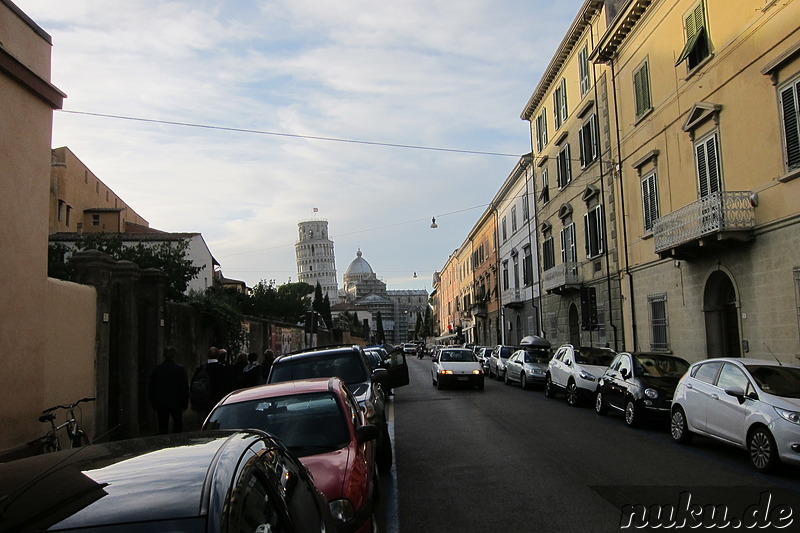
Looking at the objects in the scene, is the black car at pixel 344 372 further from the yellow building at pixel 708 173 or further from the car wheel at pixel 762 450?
the yellow building at pixel 708 173

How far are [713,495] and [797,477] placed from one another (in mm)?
1861

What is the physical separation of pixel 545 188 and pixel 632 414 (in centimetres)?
2435

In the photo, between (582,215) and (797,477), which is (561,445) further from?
(582,215)

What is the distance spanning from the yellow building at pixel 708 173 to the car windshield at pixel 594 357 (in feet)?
7.53

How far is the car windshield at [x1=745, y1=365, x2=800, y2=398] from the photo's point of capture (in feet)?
31.7

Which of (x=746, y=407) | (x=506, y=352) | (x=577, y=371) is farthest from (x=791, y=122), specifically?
(x=506, y=352)

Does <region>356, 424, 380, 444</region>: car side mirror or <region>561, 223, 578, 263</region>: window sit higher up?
<region>561, 223, 578, 263</region>: window

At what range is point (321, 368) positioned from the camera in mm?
10523

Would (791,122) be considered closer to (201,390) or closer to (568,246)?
(201,390)

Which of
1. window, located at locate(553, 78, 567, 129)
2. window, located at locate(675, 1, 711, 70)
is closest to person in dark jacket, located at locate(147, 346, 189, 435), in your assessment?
window, located at locate(675, 1, 711, 70)

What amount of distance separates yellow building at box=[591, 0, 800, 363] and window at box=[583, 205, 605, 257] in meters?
2.16

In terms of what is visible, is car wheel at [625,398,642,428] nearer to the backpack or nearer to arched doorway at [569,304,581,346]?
the backpack

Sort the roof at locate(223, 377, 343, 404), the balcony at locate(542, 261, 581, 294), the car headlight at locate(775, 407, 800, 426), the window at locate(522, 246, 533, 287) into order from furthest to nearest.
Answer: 1. the window at locate(522, 246, 533, 287)
2. the balcony at locate(542, 261, 581, 294)
3. the car headlight at locate(775, 407, 800, 426)
4. the roof at locate(223, 377, 343, 404)

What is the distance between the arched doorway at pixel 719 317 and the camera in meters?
18.4
